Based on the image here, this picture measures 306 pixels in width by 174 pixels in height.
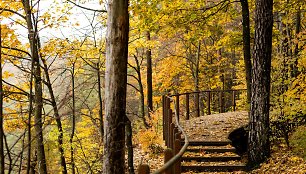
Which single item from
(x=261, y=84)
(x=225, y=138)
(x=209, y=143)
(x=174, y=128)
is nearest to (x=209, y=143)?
(x=209, y=143)

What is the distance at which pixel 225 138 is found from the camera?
10102 mm

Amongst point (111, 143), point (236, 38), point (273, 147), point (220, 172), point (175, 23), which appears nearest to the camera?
point (111, 143)

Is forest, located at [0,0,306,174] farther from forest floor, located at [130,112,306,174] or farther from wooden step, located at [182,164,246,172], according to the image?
wooden step, located at [182,164,246,172]

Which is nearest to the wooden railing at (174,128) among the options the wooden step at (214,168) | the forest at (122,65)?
the wooden step at (214,168)

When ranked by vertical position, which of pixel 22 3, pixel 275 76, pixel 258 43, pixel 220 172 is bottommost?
pixel 220 172

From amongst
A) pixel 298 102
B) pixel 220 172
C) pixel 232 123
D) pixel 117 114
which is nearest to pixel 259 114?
pixel 298 102

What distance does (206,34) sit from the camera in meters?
11.7

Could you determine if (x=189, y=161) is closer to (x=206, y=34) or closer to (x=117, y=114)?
(x=117, y=114)

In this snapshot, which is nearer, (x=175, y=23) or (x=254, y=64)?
(x=254, y=64)

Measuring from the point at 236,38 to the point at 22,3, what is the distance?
7413 mm

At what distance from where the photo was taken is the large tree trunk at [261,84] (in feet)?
27.5

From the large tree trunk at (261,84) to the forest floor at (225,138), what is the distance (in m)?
0.44

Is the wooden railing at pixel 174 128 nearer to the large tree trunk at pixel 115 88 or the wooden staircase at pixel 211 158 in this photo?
the wooden staircase at pixel 211 158

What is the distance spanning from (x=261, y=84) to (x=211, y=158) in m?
2.33
